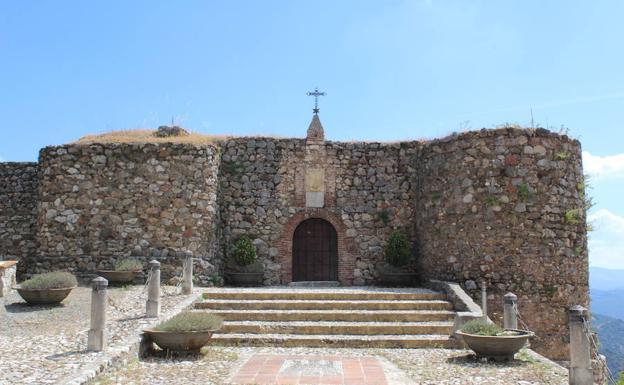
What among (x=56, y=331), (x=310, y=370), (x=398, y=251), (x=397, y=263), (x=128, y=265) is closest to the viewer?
(x=310, y=370)

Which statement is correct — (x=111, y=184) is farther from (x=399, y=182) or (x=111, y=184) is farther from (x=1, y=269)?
(x=399, y=182)

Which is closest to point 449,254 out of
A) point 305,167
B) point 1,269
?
point 305,167

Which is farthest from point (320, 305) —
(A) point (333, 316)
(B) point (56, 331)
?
(B) point (56, 331)

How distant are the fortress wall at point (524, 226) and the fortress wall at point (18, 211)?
13281mm

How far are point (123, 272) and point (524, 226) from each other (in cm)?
1102

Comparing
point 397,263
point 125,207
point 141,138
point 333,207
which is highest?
point 141,138

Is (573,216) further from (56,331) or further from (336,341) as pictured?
A: (56,331)

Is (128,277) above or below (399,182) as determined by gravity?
below

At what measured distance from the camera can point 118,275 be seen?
1530 centimetres

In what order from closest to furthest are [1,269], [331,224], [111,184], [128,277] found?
[1,269] → [128,277] → [111,184] → [331,224]

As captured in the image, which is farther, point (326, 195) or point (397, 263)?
Result: point (326, 195)

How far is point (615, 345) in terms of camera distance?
13212cm

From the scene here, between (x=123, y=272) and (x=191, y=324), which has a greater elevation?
(x=123, y=272)

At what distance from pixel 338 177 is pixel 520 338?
9.59 meters
